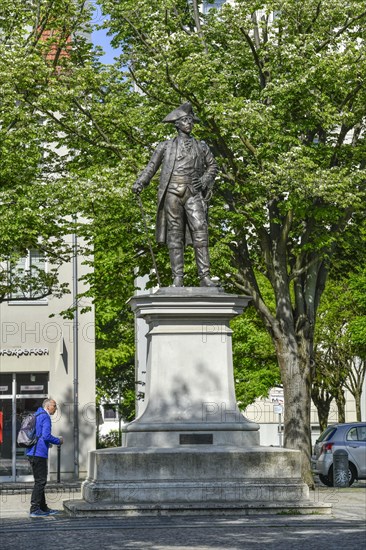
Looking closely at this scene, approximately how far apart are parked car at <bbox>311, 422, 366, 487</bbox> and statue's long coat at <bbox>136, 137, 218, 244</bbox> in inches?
520

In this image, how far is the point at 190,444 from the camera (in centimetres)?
1598

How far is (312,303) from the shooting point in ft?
84.8

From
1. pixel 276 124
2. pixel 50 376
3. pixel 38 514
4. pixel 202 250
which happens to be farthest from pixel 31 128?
pixel 50 376

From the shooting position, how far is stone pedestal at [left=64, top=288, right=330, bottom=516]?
1527 cm

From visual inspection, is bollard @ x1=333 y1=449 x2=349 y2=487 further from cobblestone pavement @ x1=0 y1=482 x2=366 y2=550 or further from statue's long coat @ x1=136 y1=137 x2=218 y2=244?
statue's long coat @ x1=136 y1=137 x2=218 y2=244

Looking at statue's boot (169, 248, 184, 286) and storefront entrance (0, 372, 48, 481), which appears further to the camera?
storefront entrance (0, 372, 48, 481)

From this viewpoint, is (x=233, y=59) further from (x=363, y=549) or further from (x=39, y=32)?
(x=363, y=549)

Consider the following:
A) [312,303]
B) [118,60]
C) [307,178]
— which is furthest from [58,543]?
[118,60]

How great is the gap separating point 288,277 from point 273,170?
2.57 metres

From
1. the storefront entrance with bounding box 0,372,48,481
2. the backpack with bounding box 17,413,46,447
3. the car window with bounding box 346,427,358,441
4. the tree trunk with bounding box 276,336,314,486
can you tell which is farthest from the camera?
the storefront entrance with bounding box 0,372,48,481

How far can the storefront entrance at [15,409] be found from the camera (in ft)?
115

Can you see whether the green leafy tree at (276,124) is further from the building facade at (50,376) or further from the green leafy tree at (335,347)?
the green leafy tree at (335,347)

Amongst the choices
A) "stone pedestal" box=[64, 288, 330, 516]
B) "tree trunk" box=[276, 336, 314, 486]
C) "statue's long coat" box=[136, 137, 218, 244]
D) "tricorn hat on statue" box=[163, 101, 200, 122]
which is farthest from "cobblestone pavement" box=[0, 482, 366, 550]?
"tree trunk" box=[276, 336, 314, 486]

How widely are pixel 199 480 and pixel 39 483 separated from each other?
2.40 meters
